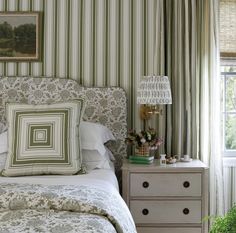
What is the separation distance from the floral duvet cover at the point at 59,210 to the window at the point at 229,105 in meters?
1.81

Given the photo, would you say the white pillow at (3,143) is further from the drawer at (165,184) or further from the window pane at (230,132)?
the window pane at (230,132)

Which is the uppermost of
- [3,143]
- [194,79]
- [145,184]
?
[194,79]

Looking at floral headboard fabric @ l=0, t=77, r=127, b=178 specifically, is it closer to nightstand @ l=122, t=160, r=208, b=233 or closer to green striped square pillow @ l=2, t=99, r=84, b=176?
nightstand @ l=122, t=160, r=208, b=233

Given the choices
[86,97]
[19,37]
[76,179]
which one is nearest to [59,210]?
[76,179]

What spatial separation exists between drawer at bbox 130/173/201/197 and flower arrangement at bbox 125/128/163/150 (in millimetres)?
264

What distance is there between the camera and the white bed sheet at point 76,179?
236 cm

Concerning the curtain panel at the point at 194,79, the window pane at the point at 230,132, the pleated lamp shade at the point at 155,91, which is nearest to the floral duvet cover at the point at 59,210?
the pleated lamp shade at the point at 155,91

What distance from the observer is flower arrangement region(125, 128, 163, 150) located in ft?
10.3

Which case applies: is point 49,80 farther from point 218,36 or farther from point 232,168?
point 232,168

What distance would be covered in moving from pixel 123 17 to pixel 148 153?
3.82 feet

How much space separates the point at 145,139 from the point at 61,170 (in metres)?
0.76

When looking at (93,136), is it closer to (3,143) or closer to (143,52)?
(3,143)

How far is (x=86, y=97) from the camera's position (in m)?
3.35

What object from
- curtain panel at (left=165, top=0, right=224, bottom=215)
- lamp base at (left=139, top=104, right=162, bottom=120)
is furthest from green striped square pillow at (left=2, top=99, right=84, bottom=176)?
curtain panel at (left=165, top=0, right=224, bottom=215)
